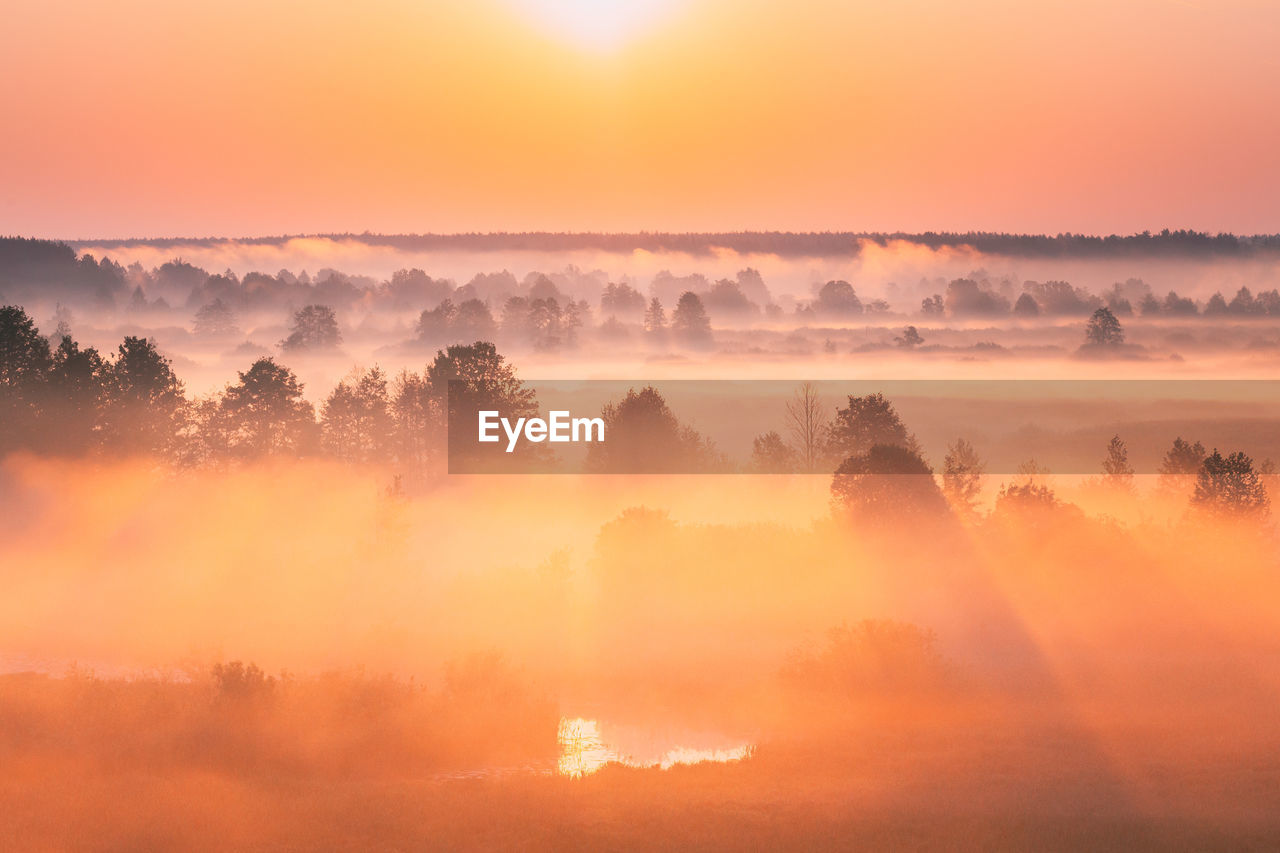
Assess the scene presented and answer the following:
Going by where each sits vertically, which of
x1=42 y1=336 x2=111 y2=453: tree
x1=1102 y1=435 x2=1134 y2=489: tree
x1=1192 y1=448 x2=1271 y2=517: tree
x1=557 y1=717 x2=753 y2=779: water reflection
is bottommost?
x1=557 y1=717 x2=753 y2=779: water reflection

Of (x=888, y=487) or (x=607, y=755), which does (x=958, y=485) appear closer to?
(x=888, y=487)

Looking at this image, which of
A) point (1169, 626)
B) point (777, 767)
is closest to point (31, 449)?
point (777, 767)

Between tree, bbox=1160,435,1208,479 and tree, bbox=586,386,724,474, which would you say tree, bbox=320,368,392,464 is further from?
tree, bbox=1160,435,1208,479

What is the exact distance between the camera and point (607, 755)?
55562 millimetres

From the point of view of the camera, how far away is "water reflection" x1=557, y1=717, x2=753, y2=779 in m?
52.7

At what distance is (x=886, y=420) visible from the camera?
85750 millimetres

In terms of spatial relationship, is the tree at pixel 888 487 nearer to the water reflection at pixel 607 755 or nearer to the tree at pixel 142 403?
the water reflection at pixel 607 755

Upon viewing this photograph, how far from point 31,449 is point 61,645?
22.0 metres

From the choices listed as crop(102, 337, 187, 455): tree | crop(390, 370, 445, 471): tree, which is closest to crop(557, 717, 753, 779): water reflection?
crop(390, 370, 445, 471): tree

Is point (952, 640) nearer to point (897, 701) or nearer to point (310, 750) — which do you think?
point (897, 701)

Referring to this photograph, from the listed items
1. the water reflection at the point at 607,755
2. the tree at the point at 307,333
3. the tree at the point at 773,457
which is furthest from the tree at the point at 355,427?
the tree at the point at 307,333

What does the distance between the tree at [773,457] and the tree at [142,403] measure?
165 feet

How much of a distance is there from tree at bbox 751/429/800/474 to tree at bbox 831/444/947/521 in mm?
28888

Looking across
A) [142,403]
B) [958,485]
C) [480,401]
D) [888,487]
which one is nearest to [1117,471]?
[958,485]
